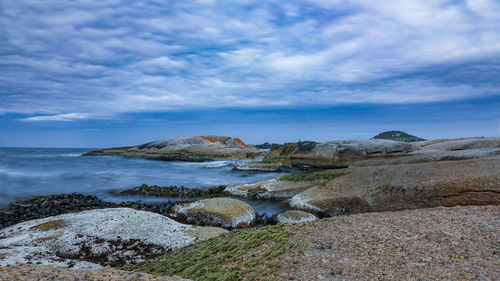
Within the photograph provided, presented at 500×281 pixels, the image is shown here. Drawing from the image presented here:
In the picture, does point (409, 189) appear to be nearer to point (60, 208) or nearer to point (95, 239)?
point (95, 239)

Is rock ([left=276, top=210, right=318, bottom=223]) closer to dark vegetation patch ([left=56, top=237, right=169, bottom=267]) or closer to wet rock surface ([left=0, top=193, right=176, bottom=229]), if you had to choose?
dark vegetation patch ([left=56, top=237, right=169, bottom=267])

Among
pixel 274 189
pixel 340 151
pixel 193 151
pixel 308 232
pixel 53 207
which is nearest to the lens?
pixel 308 232

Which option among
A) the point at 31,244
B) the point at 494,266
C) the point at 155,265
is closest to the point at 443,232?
the point at 494,266

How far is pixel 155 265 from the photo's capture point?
6.04 meters

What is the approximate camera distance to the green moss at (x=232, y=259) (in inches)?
180

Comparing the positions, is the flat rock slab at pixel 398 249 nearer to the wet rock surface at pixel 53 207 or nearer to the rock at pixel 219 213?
the rock at pixel 219 213

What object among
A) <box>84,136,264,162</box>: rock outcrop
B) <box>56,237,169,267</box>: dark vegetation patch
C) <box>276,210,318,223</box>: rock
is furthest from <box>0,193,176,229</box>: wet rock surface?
<box>84,136,264,162</box>: rock outcrop

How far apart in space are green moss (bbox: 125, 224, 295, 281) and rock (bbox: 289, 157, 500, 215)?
15.5ft

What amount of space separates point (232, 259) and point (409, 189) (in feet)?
22.4

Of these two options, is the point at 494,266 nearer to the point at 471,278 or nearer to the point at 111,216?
the point at 471,278

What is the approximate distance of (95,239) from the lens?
7.95 metres

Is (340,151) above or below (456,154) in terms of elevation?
above

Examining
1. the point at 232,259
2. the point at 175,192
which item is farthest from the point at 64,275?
the point at 175,192

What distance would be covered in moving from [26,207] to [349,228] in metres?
13.3
